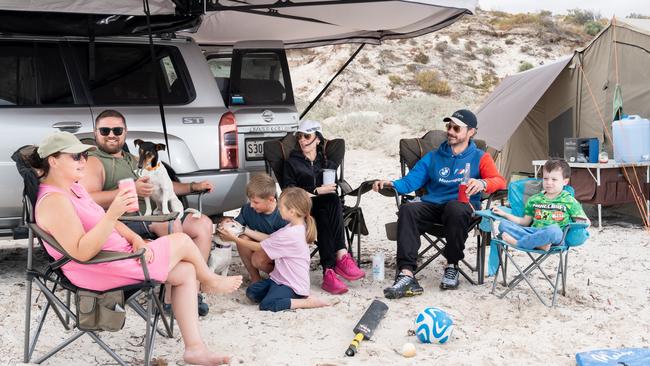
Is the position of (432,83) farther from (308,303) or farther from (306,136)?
(308,303)

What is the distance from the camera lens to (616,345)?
3.72 metres

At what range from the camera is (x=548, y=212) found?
454 centimetres

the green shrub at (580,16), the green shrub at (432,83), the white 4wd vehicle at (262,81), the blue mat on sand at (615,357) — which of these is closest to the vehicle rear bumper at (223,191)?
the white 4wd vehicle at (262,81)

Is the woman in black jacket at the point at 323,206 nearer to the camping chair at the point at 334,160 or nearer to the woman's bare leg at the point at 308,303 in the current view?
the camping chair at the point at 334,160

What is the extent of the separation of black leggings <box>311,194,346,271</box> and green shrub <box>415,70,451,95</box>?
17.0m

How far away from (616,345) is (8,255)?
4.52 metres

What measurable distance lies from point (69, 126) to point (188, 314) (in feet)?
6.56

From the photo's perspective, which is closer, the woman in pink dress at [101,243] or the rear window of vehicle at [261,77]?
the woman in pink dress at [101,243]

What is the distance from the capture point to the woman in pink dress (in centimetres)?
300

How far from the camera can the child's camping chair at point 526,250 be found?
4.39 m

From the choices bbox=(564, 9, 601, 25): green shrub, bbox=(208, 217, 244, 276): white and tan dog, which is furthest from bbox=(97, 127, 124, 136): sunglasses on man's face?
bbox=(564, 9, 601, 25): green shrub

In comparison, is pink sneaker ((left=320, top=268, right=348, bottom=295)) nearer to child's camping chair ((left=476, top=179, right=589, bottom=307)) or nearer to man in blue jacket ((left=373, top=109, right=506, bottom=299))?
man in blue jacket ((left=373, top=109, right=506, bottom=299))

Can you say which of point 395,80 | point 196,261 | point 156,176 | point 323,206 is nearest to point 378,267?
point 323,206

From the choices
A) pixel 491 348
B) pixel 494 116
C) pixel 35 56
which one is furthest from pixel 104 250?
A: pixel 494 116
